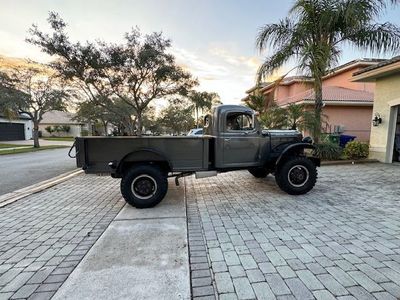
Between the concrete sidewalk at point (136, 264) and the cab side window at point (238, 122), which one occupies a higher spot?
the cab side window at point (238, 122)

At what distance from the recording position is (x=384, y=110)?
995cm

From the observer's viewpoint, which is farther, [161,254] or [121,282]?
[161,254]

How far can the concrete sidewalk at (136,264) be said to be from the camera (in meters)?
2.29

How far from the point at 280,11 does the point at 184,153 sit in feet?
28.5

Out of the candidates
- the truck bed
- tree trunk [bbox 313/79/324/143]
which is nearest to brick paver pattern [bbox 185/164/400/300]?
the truck bed

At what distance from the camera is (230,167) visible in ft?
17.7

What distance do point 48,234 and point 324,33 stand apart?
10.7 metres

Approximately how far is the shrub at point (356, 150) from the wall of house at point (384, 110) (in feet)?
1.34

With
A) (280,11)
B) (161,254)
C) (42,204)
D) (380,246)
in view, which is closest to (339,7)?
(280,11)

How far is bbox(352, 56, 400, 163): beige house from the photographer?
30.8 ft

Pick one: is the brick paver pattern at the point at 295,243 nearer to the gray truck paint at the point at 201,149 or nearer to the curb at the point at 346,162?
the gray truck paint at the point at 201,149

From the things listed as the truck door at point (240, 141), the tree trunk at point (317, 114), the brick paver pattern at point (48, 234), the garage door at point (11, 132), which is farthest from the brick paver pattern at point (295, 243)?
the garage door at point (11, 132)

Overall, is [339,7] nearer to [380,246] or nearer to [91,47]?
[380,246]

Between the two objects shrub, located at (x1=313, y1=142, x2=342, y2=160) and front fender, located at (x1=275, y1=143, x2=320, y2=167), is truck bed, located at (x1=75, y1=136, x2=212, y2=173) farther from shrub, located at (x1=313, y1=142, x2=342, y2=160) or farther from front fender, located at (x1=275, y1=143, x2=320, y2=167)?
shrub, located at (x1=313, y1=142, x2=342, y2=160)
